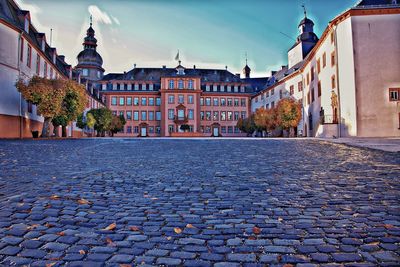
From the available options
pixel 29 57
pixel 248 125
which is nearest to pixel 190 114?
pixel 248 125

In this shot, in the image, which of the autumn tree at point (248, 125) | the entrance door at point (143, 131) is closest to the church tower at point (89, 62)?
the entrance door at point (143, 131)

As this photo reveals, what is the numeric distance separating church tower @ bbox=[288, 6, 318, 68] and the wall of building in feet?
80.2

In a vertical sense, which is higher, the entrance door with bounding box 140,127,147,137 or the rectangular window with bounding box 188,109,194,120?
the rectangular window with bounding box 188,109,194,120

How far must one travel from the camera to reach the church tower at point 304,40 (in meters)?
51.0

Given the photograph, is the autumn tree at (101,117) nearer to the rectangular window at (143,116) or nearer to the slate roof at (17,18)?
the slate roof at (17,18)

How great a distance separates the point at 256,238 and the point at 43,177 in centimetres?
507

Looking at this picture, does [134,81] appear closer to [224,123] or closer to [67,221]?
[224,123]

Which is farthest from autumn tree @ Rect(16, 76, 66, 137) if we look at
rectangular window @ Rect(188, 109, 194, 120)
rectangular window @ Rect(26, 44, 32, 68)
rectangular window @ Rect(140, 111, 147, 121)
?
rectangular window @ Rect(140, 111, 147, 121)

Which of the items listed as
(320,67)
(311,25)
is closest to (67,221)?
(320,67)

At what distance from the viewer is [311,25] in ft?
170

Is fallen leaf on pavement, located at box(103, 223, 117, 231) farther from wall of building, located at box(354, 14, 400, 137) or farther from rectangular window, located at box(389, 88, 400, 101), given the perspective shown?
rectangular window, located at box(389, 88, 400, 101)

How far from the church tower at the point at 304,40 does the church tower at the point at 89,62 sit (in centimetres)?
4676

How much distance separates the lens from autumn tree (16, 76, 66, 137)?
85.9ft

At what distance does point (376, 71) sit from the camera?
2666 centimetres
